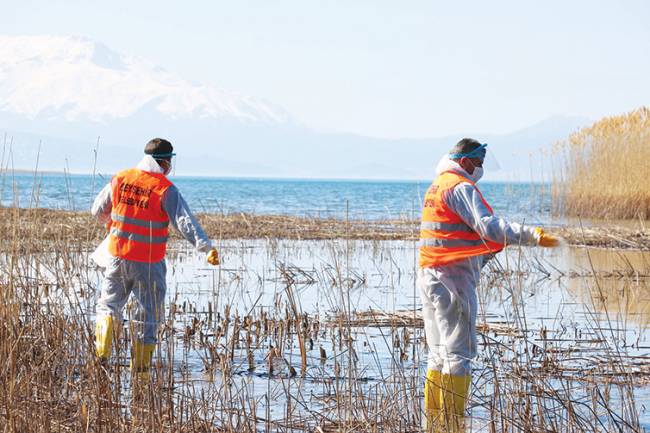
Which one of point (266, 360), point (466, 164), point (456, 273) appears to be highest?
point (466, 164)

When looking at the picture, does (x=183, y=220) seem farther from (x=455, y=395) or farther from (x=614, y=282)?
(x=614, y=282)

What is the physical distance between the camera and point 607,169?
2323 cm

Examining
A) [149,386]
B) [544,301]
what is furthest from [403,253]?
[149,386]

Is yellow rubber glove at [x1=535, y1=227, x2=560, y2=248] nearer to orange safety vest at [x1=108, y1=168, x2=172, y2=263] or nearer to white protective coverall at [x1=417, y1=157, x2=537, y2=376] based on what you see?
white protective coverall at [x1=417, y1=157, x2=537, y2=376]

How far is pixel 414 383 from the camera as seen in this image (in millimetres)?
5004

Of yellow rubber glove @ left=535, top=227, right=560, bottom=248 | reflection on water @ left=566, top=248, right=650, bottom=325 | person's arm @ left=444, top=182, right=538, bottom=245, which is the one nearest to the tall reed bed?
reflection on water @ left=566, top=248, right=650, bottom=325

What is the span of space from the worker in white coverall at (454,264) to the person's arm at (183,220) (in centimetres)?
161

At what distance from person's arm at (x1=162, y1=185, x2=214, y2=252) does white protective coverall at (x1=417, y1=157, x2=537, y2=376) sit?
1.64 m

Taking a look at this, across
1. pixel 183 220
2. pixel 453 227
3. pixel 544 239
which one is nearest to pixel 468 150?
pixel 453 227

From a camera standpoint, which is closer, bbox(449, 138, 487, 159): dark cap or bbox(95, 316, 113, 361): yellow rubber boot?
bbox(449, 138, 487, 159): dark cap

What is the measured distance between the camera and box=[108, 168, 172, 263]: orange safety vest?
21.5ft

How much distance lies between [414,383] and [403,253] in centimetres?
1117

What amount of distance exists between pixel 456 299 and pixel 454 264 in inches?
8.0

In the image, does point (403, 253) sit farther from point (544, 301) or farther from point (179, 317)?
point (179, 317)
